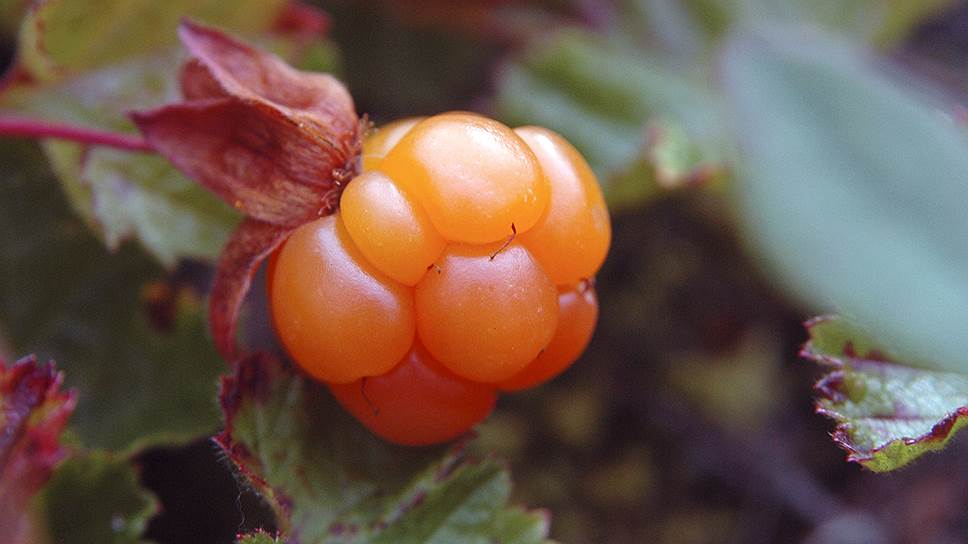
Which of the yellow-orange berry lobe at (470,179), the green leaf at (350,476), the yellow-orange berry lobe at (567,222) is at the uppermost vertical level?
the yellow-orange berry lobe at (470,179)

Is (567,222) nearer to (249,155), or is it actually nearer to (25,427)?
(249,155)

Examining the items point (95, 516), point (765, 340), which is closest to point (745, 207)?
point (765, 340)

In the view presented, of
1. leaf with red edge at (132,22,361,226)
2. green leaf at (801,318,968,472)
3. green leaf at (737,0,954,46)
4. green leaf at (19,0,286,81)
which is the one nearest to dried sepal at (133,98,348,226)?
leaf with red edge at (132,22,361,226)

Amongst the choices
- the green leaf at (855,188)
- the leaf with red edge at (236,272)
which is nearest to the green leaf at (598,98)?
the green leaf at (855,188)

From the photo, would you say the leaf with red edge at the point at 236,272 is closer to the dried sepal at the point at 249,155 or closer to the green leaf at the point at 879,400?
the dried sepal at the point at 249,155

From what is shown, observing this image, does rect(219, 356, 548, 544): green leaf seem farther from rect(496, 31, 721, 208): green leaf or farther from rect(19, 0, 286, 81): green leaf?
rect(496, 31, 721, 208): green leaf

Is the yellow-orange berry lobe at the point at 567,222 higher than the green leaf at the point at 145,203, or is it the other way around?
the yellow-orange berry lobe at the point at 567,222

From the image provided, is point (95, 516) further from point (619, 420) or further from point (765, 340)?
point (765, 340)
